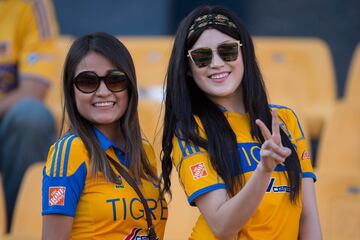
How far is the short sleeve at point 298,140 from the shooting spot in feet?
9.44

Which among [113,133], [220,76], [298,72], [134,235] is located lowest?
[134,235]

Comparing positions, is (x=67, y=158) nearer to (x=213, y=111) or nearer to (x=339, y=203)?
(x=213, y=111)

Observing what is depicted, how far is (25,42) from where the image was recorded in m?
4.96

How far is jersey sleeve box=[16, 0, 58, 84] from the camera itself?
4.88 m

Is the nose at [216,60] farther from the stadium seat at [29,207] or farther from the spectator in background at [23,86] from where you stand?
the spectator in background at [23,86]

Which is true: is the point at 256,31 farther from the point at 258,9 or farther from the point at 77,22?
the point at 77,22

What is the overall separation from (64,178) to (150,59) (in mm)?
3272

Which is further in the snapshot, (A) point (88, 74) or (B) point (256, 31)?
(B) point (256, 31)

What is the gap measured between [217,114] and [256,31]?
4451mm

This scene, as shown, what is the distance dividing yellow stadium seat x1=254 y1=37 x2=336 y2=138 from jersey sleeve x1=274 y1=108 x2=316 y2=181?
2684 millimetres

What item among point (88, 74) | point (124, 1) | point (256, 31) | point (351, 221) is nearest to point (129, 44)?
point (124, 1)

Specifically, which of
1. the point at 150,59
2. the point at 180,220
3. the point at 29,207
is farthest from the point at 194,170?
the point at 150,59

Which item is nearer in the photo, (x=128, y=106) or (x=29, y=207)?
(x=128, y=106)

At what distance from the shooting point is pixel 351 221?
3.89 m
